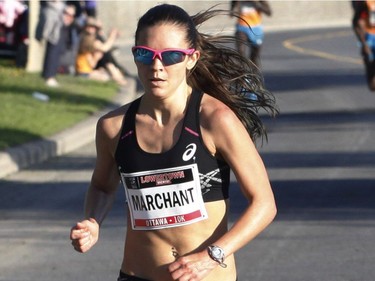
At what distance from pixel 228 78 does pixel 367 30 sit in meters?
11.7

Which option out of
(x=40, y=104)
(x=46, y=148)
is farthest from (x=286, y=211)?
(x=40, y=104)

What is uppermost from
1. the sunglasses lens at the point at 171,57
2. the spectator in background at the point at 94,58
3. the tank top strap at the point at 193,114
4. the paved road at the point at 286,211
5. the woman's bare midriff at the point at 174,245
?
the sunglasses lens at the point at 171,57

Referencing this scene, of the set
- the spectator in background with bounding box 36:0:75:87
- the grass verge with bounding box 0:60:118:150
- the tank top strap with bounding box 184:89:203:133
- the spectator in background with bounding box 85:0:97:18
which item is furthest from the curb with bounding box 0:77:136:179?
the spectator in background with bounding box 85:0:97:18

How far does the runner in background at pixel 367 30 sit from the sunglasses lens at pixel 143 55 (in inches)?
474

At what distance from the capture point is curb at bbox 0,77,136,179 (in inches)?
512

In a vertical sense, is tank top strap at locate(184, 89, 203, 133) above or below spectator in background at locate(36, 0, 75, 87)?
above

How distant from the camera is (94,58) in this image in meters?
22.3

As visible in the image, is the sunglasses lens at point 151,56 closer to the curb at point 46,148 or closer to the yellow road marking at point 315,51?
the curb at point 46,148

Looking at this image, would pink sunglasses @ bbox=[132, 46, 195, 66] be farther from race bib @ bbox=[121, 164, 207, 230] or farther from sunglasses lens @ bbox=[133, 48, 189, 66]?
race bib @ bbox=[121, 164, 207, 230]

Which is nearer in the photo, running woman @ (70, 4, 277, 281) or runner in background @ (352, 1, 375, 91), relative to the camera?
running woman @ (70, 4, 277, 281)

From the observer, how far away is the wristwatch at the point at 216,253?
13.6ft

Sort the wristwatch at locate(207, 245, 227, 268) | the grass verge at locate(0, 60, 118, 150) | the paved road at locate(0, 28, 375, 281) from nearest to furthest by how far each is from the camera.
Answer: the wristwatch at locate(207, 245, 227, 268), the paved road at locate(0, 28, 375, 281), the grass verge at locate(0, 60, 118, 150)

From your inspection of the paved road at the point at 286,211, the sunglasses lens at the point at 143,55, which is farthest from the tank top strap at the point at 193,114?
the paved road at the point at 286,211

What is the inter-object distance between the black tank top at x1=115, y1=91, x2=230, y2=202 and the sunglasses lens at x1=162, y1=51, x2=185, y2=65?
19 cm
